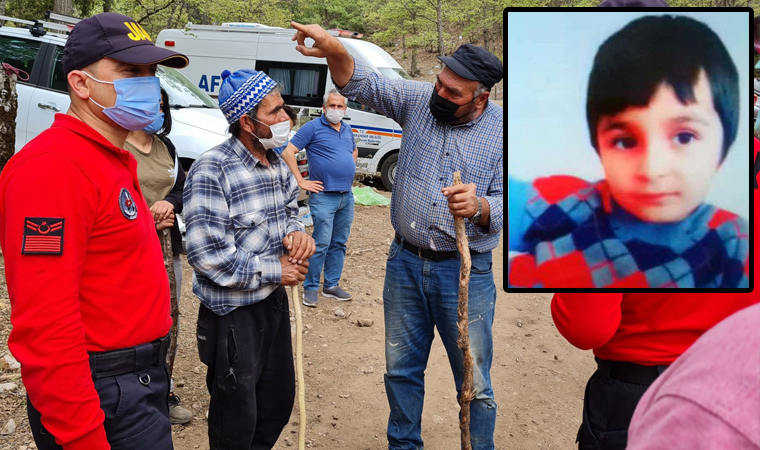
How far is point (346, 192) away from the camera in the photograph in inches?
259

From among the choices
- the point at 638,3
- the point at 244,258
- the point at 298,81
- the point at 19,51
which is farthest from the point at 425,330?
the point at 298,81

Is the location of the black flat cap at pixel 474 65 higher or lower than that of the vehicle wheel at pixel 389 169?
higher

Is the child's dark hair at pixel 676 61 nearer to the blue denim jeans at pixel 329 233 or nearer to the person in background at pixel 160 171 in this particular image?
the person in background at pixel 160 171

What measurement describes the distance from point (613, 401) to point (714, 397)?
5.12 ft

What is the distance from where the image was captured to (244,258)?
119 inches

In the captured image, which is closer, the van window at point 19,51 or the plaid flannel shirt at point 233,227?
the plaid flannel shirt at point 233,227

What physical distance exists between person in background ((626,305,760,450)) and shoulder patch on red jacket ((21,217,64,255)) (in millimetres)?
1678

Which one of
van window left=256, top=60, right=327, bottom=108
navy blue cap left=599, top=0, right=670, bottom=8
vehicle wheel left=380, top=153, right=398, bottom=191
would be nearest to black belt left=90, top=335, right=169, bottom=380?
navy blue cap left=599, top=0, right=670, bottom=8

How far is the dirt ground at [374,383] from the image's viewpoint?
427cm

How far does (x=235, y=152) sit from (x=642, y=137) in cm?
199

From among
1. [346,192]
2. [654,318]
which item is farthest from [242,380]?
[346,192]

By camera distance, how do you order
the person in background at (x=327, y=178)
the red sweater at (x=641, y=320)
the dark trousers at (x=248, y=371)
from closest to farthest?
the red sweater at (x=641, y=320) < the dark trousers at (x=248, y=371) < the person in background at (x=327, y=178)

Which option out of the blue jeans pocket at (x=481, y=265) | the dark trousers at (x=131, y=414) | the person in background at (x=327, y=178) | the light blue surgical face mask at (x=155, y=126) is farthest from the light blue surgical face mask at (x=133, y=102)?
the person in background at (x=327, y=178)

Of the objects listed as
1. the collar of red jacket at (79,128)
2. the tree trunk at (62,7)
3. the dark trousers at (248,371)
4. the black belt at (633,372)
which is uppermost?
the tree trunk at (62,7)
